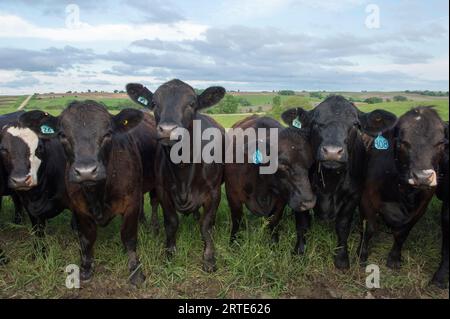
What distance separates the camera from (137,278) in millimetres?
5227

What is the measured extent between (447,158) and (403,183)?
2.14 ft

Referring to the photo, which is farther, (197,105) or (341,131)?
(197,105)

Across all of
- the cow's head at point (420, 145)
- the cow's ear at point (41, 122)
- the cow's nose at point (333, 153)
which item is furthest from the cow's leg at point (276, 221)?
the cow's ear at point (41, 122)

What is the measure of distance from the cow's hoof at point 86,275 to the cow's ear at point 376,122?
435 centimetres

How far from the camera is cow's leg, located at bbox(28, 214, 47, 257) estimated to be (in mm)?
5867

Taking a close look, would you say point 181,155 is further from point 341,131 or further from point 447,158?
point 447,158

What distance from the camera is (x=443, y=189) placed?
512 cm

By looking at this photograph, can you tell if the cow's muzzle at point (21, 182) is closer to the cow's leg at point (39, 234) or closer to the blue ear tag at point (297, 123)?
the cow's leg at point (39, 234)

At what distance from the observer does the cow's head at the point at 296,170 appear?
17.3 feet

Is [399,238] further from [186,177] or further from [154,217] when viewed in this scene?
[154,217]

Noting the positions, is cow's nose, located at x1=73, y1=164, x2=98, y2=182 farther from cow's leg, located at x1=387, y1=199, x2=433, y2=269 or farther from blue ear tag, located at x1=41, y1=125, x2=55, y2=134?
cow's leg, located at x1=387, y1=199, x2=433, y2=269

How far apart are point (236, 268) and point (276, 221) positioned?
3.75 ft

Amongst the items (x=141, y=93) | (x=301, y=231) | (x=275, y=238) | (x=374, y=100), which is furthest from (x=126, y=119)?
(x=374, y=100)
